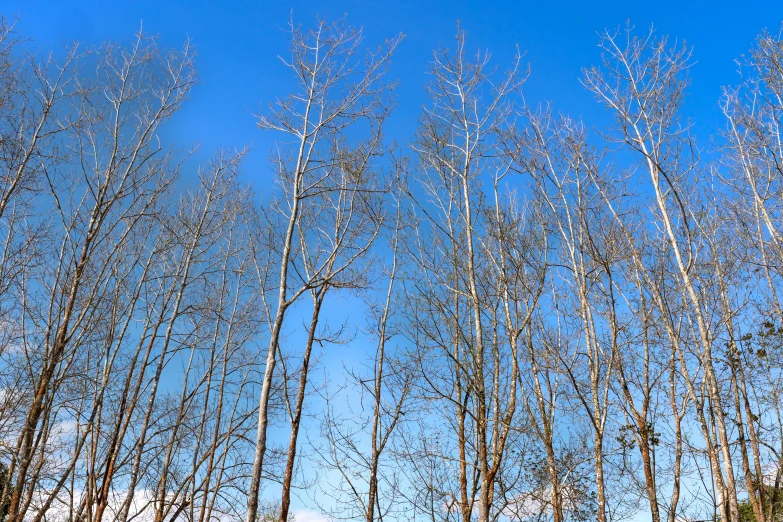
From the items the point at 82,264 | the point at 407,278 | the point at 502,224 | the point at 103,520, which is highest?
the point at 407,278

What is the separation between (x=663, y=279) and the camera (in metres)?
9.49

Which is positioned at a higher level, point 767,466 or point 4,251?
point 4,251

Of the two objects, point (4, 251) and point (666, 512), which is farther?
point (666, 512)

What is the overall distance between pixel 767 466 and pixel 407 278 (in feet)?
25.0

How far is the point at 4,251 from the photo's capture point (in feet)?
26.2

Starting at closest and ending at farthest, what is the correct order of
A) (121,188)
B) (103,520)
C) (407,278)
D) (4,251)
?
(121,188), (4,251), (103,520), (407,278)

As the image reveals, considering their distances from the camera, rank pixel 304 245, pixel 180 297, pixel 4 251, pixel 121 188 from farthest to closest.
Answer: pixel 304 245
pixel 180 297
pixel 4 251
pixel 121 188

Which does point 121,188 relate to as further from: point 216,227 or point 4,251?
point 216,227

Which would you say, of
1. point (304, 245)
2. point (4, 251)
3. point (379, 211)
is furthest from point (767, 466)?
point (4, 251)

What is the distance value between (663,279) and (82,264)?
8.83m

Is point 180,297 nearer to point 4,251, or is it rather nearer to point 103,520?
point 4,251

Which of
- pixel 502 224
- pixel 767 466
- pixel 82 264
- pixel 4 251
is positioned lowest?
pixel 767 466

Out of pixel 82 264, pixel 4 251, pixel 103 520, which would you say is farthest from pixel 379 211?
pixel 103 520

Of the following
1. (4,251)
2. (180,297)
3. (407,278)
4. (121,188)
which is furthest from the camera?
(407,278)
